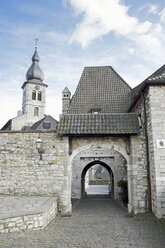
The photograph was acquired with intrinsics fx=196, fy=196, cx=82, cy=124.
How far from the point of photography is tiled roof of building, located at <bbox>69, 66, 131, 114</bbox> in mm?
12852

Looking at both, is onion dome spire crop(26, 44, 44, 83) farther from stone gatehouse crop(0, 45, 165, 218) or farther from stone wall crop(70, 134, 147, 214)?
stone wall crop(70, 134, 147, 214)

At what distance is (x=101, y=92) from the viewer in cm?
1386

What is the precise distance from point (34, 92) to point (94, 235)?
35.4 meters

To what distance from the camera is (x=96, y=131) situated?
25.5ft

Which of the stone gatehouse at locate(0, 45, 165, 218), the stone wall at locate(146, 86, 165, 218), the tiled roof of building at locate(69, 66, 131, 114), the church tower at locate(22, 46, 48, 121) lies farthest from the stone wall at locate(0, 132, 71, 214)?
the church tower at locate(22, 46, 48, 121)

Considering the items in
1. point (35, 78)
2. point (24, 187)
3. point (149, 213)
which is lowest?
point (149, 213)

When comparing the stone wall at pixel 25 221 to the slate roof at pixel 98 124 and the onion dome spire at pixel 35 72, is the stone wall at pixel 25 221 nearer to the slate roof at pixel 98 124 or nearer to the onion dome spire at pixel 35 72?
the slate roof at pixel 98 124

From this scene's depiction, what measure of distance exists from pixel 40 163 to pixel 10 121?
25894 mm

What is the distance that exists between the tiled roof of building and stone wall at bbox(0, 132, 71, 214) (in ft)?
16.8

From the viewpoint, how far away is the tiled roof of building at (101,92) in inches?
506

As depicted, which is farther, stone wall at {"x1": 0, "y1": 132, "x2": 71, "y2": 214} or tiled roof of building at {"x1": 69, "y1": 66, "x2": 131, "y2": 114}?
tiled roof of building at {"x1": 69, "y1": 66, "x2": 131, "y2": 114}

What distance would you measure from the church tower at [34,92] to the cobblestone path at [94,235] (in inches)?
1296

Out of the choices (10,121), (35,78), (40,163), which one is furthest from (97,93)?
(35,78)

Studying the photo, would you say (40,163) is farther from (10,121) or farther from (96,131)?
(10,121)
